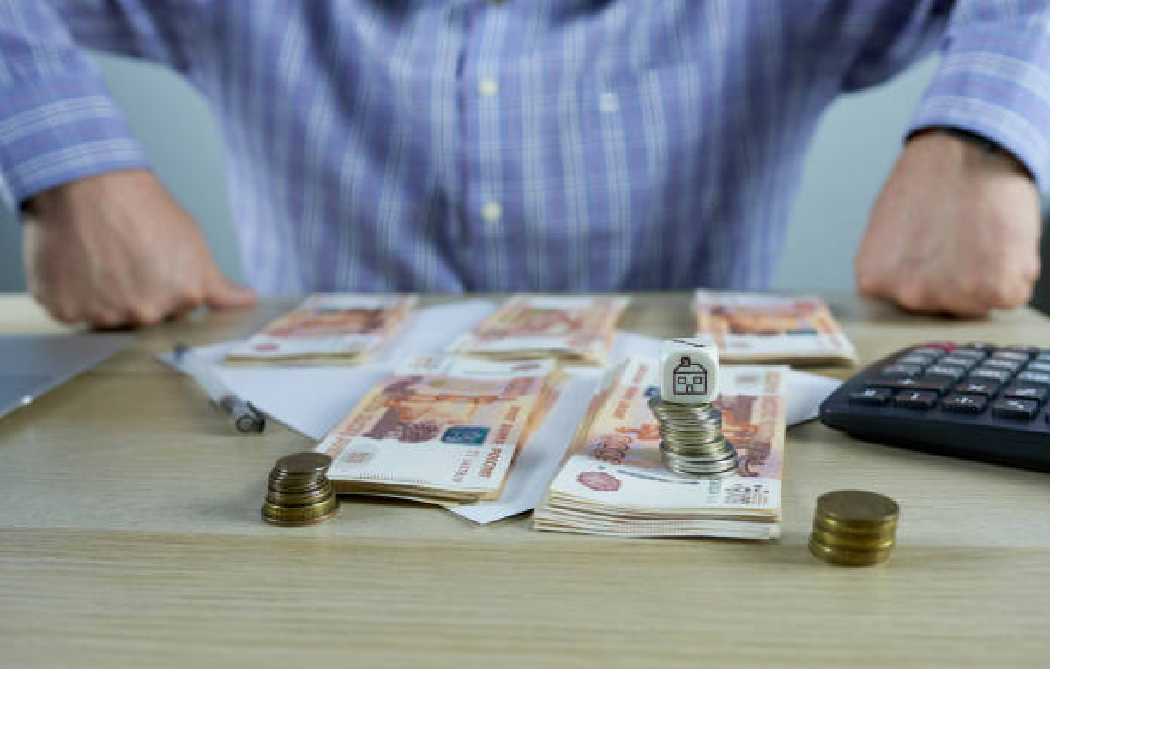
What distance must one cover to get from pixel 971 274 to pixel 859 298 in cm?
14

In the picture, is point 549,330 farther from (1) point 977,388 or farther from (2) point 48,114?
(2) point 48,114

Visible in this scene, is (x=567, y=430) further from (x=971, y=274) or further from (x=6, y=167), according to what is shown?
(x=6, y=167)

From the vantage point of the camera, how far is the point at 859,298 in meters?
1.08

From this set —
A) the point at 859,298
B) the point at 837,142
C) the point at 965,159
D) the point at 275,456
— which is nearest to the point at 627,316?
the point at 859,298

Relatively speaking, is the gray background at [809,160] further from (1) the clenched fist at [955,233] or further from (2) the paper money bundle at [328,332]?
(2) the paper money bundle at [328,332]

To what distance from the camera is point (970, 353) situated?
0.71 m

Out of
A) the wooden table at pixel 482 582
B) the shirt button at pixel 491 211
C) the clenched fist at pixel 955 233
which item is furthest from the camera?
the shirt button at pixel 491 211

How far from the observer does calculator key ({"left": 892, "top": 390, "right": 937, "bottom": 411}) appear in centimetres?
62

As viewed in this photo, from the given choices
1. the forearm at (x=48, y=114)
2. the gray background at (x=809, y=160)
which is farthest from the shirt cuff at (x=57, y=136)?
the gray background at (x=809, y=160)

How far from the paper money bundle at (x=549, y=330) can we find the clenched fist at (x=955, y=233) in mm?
262

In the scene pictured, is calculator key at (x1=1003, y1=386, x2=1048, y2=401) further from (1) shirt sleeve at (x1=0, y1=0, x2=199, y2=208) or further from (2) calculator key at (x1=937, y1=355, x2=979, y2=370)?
(1) shirt sleeve at (x1=0, y1=0, x2=199, y2=208)

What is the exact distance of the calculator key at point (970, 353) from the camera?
0.70 metres

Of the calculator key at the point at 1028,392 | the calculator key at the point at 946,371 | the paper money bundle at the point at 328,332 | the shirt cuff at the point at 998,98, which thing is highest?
the shirt cuff at the point at 998,98

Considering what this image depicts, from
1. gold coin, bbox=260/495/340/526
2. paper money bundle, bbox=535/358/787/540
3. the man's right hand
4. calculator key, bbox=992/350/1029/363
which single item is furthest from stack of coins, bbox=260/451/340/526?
the man's right hand
